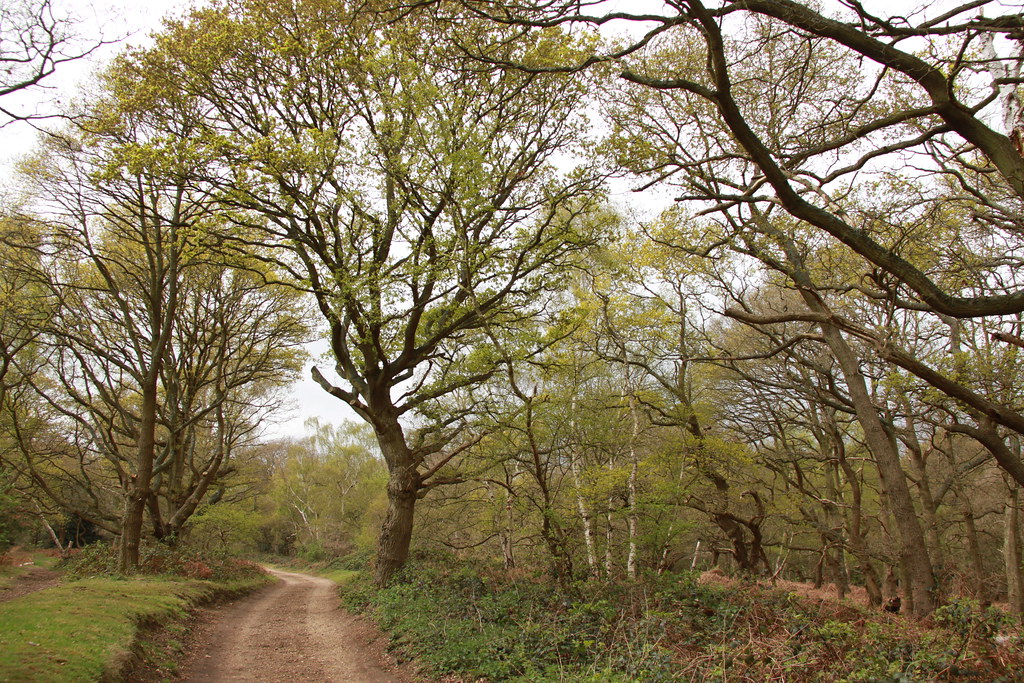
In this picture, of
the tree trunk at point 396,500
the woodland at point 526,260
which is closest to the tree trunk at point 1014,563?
the woodland at point 526,260

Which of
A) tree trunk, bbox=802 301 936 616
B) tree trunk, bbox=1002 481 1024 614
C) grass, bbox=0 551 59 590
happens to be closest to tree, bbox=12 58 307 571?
grass, bbox=0 551 59 590

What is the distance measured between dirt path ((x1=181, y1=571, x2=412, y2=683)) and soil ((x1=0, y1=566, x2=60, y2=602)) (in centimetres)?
450

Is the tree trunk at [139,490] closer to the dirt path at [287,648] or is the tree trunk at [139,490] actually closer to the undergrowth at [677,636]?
the dirt path at [287,648]

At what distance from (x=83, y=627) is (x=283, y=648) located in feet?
10.5

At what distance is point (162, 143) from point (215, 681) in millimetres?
8872

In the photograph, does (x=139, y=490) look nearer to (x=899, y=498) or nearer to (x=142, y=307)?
(x=142, y=307)

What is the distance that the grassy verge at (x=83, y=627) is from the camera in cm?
542

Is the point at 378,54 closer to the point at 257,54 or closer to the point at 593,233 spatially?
the point at 257,54

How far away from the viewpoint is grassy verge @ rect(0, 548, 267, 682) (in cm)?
542

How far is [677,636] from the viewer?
6.68 meters

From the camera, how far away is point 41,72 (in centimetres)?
562

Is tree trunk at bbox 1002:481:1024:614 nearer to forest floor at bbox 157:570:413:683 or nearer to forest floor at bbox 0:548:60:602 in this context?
forest floor at bbox 157:570:413:683

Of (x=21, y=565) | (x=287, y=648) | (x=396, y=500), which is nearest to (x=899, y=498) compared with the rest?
(x=396, y=500)

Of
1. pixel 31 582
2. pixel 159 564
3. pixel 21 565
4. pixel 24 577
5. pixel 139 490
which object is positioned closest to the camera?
pixel 139 490
